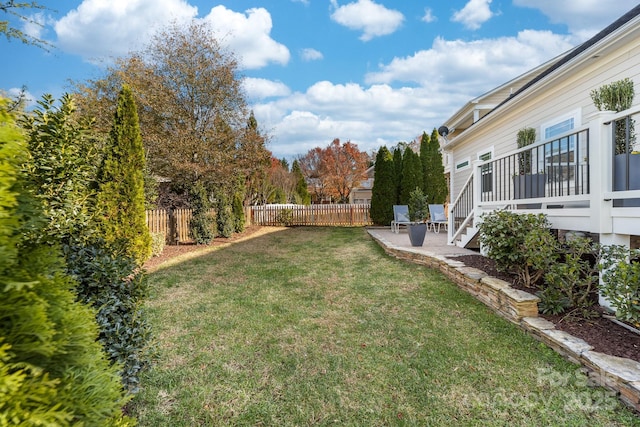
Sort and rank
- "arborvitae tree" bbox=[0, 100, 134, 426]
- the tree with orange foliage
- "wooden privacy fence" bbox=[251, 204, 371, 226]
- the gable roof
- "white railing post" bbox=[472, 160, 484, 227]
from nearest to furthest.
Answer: "arborvitae tree" bbox=[0, 100, 134, 426], the gable roof, "white railing post" bbox=[472, 160, 484, 227], "wooden privacy fence" bbox=[251, 204, 371, 226], the tree with orange foliage

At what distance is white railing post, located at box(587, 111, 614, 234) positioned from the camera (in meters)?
3.19

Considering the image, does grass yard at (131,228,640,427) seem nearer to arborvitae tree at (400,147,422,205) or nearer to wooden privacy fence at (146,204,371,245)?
arborvitae tree at (400,147,422,205)

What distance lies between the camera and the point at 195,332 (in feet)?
10.8

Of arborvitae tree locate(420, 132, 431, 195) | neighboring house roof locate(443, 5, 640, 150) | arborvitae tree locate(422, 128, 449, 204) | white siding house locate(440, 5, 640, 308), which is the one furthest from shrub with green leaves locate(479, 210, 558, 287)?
arborvitae tree locate(422, 128, 449, 204)

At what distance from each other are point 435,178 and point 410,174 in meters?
1.41

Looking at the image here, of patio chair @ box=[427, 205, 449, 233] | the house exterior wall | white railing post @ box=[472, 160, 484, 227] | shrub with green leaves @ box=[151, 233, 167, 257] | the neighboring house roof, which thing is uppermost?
the neighboring house roof

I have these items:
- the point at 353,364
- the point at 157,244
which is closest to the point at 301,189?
the point at 157,244

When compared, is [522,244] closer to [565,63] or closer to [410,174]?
[565,63]

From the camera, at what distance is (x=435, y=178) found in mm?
14469

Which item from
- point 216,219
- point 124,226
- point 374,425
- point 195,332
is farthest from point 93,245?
point 216,219

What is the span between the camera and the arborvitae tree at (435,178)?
14383 mm

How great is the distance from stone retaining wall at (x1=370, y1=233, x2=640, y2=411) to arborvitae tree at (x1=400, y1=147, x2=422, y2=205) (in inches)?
344

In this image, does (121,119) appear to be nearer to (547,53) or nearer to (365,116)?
(547,53)

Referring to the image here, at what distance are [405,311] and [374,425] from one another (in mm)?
1955
